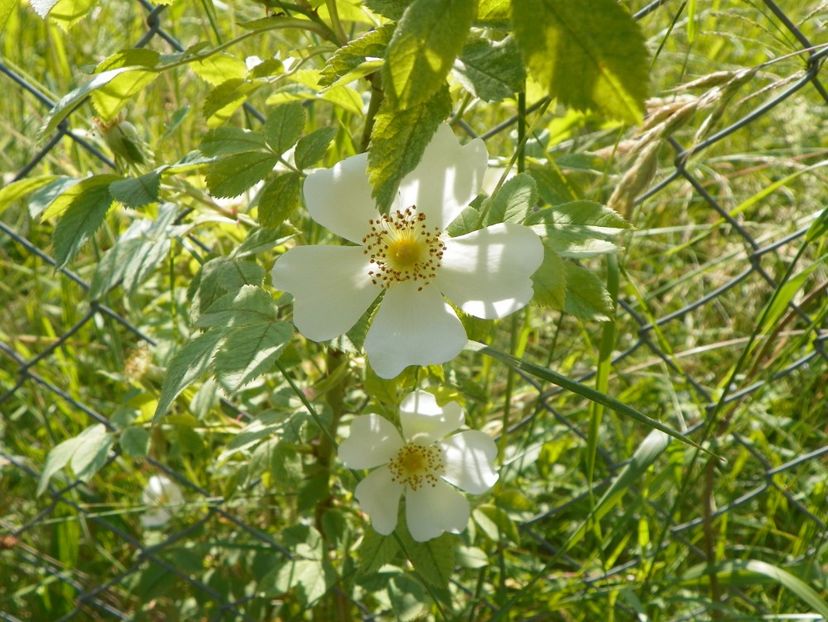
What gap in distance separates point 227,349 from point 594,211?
1.21 ft

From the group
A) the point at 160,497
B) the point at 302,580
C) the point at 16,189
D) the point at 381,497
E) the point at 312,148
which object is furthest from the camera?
the point at 160,497

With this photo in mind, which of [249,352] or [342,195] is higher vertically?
[342,195]

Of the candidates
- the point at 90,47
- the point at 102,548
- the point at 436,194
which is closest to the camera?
the point at 436,194

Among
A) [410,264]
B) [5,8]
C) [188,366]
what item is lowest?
[188,366]

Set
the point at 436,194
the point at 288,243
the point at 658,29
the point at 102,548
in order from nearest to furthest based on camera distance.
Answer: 1. the point at 436,194
2. the point at 288,243
3. the point at 102,548
4. the point at 658,29

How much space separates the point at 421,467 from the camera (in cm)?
112

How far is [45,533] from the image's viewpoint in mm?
1729

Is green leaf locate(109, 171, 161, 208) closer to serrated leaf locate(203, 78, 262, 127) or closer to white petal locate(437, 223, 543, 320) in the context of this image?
serrated leaf locate(203, 78, 262, 127)

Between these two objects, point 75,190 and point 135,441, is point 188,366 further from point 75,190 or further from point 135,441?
point 135,441

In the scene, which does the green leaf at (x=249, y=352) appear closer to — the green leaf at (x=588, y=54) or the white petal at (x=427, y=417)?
the white petal at (x=427, y=417)

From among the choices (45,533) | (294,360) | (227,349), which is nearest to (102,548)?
(45,533)

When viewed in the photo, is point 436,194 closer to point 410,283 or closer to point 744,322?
point 410,283

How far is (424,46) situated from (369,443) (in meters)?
0.61

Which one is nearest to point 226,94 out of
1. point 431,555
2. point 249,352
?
point 249,352
